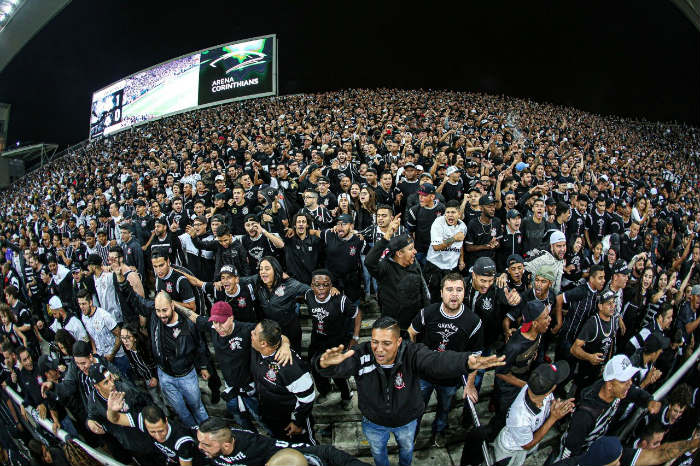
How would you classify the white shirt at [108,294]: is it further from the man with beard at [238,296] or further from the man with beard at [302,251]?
the man with beard at [302,251]

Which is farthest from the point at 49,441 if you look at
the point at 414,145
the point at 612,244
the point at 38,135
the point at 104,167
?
the point at 38,135

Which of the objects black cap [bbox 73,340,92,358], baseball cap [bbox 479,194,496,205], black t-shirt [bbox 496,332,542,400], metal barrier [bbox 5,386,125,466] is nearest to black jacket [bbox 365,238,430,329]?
black t-shirt [bbox 496,332,542,400]

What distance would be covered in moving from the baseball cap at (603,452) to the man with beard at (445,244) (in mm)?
2381

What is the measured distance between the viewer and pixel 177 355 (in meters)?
3.70

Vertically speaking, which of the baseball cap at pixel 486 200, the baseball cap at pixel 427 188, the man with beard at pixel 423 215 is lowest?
the man with beard at pixel 423 215

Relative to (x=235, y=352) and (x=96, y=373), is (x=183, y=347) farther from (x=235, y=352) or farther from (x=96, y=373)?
(x=96, y=373)

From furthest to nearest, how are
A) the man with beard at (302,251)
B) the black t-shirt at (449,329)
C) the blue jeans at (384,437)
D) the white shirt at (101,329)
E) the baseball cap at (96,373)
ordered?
the man with beard at (302,251) → the white shirt at (101,329) → the baseball cap at (96,373) → the black t-shirt at (449,329) → the blue jeans at (384,437)

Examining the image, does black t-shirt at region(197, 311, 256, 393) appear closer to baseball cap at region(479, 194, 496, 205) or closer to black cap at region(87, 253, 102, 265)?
black cap at region(87, 253, 102, 265)

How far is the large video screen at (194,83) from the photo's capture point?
20.4 meters

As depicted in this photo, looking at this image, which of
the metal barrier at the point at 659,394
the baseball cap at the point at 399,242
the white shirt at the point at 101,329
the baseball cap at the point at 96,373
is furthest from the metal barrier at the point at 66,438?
the metal barrier at the point at 659,394

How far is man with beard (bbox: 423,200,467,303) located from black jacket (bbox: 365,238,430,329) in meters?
0.78

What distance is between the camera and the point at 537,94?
2673 cm

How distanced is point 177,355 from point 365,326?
2.50 metres

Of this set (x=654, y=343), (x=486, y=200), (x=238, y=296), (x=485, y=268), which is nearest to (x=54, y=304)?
(x=238, y=296)
